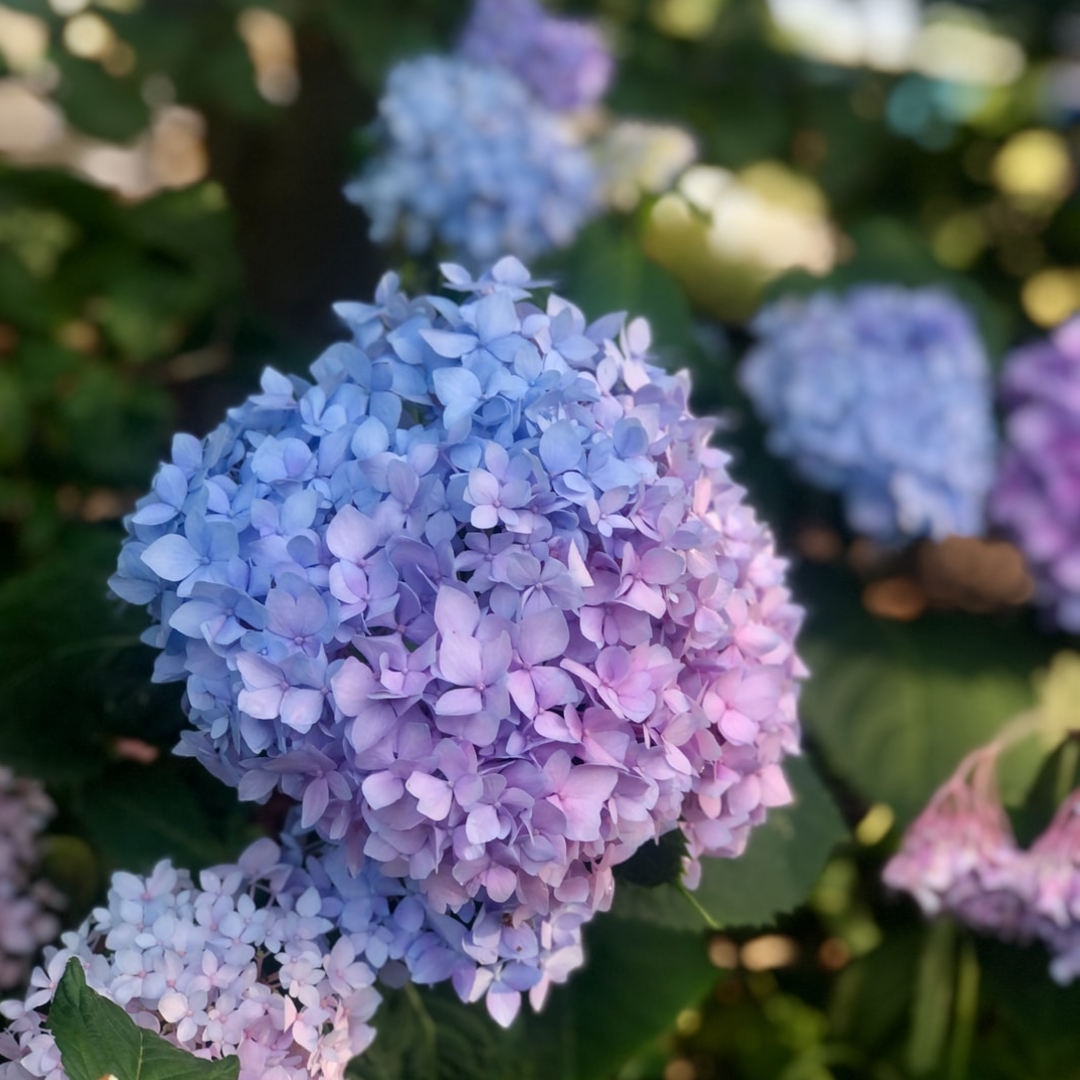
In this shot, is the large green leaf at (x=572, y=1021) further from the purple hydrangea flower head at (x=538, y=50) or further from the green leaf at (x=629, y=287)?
the purple hydrangea flower head at (x=538, y=50)

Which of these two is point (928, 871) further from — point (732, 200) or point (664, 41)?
point (664, 41)

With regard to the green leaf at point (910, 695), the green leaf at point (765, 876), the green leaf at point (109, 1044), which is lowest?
the green leaf at point (910, 695)

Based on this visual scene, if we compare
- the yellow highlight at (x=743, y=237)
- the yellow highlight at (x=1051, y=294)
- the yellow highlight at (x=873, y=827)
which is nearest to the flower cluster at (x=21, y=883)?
the yellow highlight at (x=873, y=827)

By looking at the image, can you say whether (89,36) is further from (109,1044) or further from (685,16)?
(109,1044)

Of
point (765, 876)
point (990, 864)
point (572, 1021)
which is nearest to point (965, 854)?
point (990, 864)

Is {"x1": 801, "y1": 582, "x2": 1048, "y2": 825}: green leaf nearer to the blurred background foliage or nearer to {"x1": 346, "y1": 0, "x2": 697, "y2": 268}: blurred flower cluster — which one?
the blurred background foliage

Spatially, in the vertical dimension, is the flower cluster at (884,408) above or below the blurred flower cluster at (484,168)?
below
